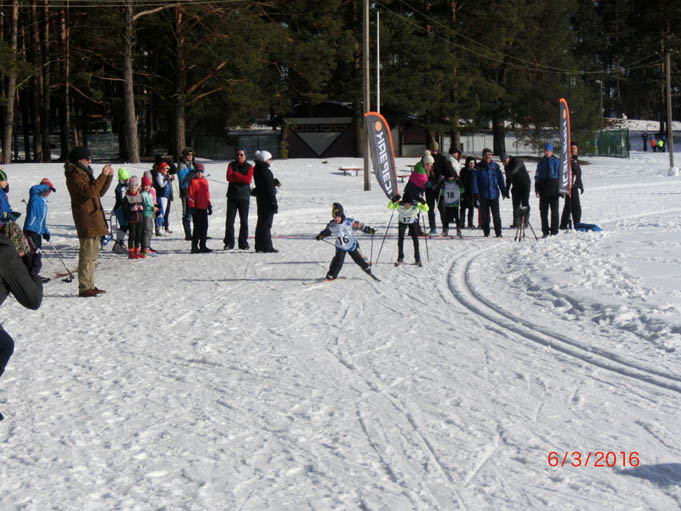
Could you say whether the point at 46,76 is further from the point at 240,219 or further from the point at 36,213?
the point at 36,213

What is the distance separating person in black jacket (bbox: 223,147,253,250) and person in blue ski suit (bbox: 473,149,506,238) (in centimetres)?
439

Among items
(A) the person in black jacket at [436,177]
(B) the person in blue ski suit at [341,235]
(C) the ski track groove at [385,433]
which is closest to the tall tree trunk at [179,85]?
(A) the person in black jacket at [436,177]

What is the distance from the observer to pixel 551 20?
55000mm

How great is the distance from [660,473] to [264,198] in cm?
1033

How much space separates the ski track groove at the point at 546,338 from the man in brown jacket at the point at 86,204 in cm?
450

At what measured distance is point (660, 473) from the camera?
4551 millimetres

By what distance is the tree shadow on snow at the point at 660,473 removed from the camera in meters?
4.44

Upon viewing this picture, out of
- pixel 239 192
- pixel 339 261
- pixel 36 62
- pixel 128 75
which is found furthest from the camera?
pixel 36 62

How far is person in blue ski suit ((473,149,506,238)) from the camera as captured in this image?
15.6 meters

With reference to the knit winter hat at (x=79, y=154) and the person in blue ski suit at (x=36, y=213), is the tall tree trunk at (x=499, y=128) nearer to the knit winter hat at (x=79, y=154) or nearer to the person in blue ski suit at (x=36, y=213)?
the person in blue ski suit at (x=36, y=213)

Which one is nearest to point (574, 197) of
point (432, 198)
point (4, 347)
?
point (432, 198)

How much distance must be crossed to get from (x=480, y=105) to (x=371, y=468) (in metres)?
44.9

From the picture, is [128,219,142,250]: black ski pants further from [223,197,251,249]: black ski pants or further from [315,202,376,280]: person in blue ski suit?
[315,202,376,280]: person in blue ski suit

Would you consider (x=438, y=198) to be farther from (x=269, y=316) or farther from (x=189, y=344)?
(x=189, y=344)
